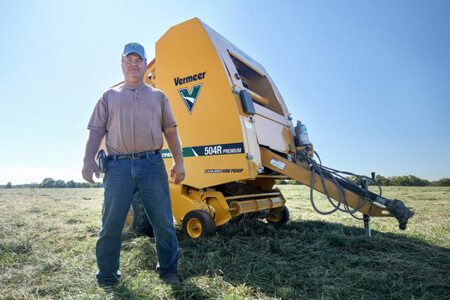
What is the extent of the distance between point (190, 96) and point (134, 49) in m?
1.42

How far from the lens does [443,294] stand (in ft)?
7.23

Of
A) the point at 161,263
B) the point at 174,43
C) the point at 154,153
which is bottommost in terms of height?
the point at 161,263

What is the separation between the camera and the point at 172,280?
2.36 meters

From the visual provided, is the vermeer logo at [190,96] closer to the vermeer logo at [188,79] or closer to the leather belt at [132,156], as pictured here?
the vermeer logo at [188,79]

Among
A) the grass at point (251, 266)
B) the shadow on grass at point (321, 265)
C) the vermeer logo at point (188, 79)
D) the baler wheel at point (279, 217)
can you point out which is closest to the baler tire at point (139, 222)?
the grass at point (251, 266)

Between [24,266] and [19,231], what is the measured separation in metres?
2.06

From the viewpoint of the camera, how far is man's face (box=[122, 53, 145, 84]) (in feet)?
8.38

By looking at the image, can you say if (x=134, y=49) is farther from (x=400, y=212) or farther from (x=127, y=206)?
(x=400, y=212)

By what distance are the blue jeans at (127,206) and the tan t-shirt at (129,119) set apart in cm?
14

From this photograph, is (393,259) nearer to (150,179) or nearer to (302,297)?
(302,297)

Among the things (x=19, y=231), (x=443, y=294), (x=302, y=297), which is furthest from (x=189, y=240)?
(x=19, y=231)

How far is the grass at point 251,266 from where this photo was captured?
220 cm

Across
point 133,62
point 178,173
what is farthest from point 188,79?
point 178,173

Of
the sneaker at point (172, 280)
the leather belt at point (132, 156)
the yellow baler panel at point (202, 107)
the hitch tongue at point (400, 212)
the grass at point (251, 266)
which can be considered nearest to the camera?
the grass at point (251, 266)
